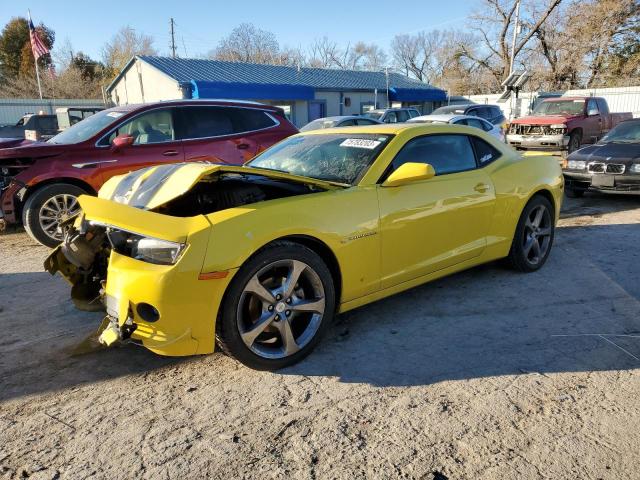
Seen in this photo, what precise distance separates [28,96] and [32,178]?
48.4 metres

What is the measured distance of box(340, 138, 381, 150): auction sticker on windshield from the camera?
3848 mm

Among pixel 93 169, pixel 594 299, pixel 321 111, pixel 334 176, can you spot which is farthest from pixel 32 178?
pixel 321 111

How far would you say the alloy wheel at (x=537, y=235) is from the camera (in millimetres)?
4902

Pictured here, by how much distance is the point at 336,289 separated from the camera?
3.37m

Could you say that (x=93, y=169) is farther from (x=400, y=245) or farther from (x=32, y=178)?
(x=400, y=245)

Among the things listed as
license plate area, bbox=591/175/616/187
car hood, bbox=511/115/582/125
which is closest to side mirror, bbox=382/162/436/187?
license plate area, bbox=591/175/616/187

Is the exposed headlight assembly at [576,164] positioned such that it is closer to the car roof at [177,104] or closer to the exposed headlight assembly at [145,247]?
the car roof at [177,104]

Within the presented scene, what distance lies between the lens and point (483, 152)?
15.0 ft

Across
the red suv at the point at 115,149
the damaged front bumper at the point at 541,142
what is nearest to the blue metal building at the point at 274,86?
the damaged front bumper at the point at 541,142

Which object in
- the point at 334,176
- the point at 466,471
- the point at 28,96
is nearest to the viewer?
the point at 466,471

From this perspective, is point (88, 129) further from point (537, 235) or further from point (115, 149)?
point (537, 235)

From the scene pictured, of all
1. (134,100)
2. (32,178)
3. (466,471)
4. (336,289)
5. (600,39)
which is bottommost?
(466,471)

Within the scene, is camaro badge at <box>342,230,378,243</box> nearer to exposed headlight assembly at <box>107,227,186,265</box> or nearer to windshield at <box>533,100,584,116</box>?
exposed headlight assembly at <box>107,227,186,265</box>

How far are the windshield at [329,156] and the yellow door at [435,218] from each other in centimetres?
24
